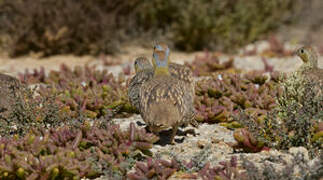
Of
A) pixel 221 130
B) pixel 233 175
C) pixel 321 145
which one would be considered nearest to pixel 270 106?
pixel 221 130

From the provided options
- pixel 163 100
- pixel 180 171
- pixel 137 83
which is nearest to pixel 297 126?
pixel 180 171

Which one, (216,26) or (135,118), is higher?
(216,26)

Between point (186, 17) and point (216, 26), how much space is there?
797 mm

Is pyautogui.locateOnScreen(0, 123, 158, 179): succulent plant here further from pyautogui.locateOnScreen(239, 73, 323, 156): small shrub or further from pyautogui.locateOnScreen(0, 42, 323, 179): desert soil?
pyautogui.locateOnScreen(239, 73, 323, 156): small shrub

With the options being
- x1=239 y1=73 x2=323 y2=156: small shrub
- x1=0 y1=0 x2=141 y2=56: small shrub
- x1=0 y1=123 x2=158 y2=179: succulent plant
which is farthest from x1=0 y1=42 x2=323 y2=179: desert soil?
x1=0 y1=123 x2=158 y2=179: succulent plant

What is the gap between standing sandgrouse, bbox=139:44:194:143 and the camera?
5.36m

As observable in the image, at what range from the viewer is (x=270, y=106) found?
6570 mm

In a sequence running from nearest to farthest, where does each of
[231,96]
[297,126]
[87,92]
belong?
[297,126] → [231,96] → [87,92]

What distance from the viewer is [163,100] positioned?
539 cm

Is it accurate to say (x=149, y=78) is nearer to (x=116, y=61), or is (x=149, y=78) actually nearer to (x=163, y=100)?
(x=163, y=100)

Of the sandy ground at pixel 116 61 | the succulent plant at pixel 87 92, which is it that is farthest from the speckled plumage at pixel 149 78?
the sandy ground at pixel 116 61

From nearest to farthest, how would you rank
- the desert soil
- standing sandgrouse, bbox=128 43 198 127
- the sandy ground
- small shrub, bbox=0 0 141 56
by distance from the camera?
the desert soil → standing sandgrouse, bbox=128 43 198 127 → the sandy ground → small shrub, bbox=0 0 141 56

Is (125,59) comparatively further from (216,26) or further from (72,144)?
(72,144)

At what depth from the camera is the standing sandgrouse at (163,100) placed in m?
5.36
